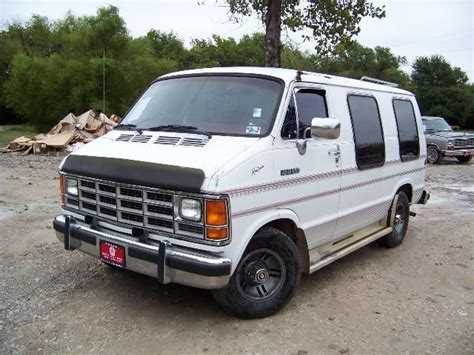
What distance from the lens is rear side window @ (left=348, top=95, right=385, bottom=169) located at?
223 inches

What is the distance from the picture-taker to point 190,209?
389cm

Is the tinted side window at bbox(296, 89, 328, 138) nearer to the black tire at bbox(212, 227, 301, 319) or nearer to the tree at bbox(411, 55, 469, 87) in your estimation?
the black tire at bbox(212, 227, 301, 319)

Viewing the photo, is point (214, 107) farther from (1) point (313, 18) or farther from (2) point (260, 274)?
(1) point (313, 18)

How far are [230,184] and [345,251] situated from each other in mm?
2115

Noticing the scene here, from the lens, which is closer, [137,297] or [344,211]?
[137,297]

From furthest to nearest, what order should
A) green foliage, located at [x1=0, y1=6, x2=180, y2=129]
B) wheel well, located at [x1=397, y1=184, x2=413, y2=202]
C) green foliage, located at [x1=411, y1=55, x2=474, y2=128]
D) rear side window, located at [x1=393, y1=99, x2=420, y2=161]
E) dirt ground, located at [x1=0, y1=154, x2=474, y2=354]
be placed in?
green foliage, located at [x1=411, y1=55, x2=474, y2=128], green foliage, located at [x1=0, y1=6, x2=180, y2=129], wheel well, located at [x1=397, y1=184, x2=413, y2=202], rear side window, located at [x1=393, y1=99, x2=420, y2=161], dirt ground, located at [x1=0, y1=154, x2=474, y2=354]

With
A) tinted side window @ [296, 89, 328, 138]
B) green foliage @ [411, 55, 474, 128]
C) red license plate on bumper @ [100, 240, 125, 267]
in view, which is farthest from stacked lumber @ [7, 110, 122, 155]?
green foliage @ [411, 55, 474, 128]

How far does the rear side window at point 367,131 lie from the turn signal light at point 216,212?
7.49ft

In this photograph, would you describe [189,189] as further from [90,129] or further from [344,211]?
[90,129]

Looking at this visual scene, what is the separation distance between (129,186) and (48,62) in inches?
1050

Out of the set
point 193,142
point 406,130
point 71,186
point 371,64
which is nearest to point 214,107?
point 193,142

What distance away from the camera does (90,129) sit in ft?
65.7

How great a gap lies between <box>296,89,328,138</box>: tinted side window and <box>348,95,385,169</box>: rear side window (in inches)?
23.1

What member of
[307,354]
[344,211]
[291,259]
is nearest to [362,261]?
[344,211]
